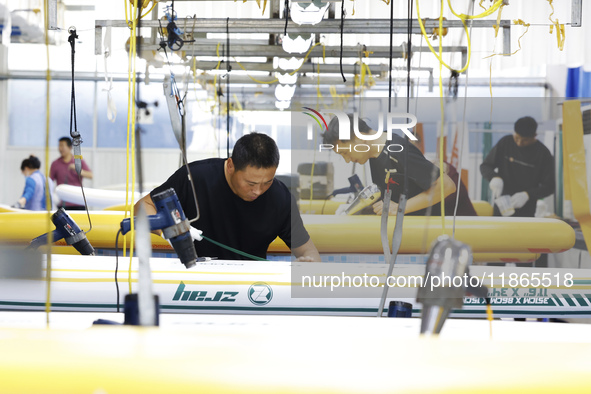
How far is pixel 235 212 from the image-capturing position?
8.82 ft

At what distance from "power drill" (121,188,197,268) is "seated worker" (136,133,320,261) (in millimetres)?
1096

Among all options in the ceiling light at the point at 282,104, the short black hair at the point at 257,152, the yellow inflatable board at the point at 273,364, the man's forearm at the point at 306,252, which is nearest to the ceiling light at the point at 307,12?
the short black hair at the point at 257,152

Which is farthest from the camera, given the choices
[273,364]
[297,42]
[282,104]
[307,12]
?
[282,104]

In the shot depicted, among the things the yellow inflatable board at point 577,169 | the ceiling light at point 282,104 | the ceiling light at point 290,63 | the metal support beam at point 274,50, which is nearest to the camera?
the yellow inflatable board at point 577,169

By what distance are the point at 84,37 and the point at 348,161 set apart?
5.36 meters

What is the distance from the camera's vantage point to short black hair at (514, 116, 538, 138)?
9.32 ft

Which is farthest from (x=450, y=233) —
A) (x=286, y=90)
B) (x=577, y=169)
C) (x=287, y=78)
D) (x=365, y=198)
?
(x=286, y=90)

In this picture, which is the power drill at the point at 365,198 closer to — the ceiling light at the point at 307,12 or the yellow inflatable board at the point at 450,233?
the yellow inflatable board at the point at 450,233

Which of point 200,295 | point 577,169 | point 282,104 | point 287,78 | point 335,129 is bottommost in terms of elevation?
point 200,295

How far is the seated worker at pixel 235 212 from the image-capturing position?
2.61 m

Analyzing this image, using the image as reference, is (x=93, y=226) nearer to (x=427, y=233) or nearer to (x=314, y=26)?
(x=314, y=26)

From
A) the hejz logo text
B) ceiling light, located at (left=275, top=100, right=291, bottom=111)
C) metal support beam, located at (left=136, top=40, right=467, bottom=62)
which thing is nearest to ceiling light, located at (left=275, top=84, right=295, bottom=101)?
ceiling light, located at (left=275, top=100, right=291, bottom=111)

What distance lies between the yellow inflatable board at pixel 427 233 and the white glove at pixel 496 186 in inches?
6.3

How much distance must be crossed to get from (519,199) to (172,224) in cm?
223
